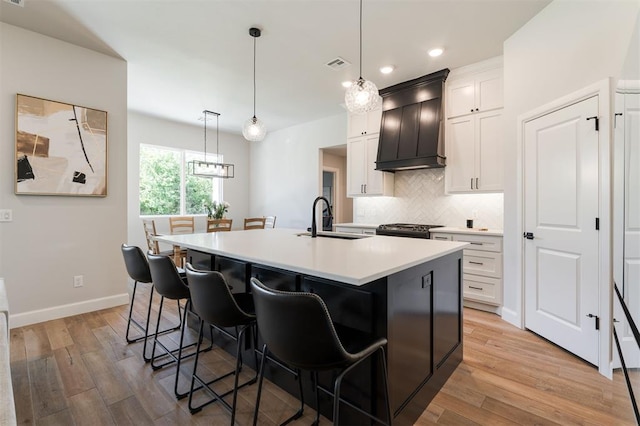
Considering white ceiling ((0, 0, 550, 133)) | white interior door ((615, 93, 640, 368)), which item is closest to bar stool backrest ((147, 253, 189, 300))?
white ceiling ((0, 0, 550, 133))

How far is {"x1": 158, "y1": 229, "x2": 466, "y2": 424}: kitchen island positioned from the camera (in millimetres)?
1417

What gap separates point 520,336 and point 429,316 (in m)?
1.59

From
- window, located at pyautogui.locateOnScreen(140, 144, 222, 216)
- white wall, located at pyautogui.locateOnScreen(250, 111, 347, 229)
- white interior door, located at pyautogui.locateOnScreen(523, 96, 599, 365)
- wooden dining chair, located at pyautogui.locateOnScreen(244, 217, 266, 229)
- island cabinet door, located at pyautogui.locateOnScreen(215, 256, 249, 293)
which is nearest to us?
island cabinet door, located at pyautogui.locateOnScreen(215, 256, 249, 293)

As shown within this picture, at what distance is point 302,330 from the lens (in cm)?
110

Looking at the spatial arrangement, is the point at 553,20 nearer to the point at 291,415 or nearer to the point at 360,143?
the point at 360,143

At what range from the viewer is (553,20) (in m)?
Result: 2.57

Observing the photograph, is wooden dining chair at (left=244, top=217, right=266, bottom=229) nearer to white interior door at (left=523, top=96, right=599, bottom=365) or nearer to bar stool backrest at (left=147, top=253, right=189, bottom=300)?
bar stool backrest at (left=147, top=253, right=189, bottom=300)

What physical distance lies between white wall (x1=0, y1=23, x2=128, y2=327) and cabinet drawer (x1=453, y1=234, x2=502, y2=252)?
13.3ft

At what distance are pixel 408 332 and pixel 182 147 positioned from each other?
607 cm

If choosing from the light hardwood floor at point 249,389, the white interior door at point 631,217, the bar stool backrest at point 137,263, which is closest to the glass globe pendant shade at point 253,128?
the bar stool backrest at point 137,263

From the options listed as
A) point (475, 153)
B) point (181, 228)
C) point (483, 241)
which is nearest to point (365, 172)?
point (475, 153)

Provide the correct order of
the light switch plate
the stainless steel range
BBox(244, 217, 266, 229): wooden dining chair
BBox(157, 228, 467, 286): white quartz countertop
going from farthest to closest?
Result: 1. BBox(244, 217, 266, 229): wooden dining chair
2. the stainless steel range
3. the light switch plate
4. BBox(157, 228, 467, 286): white quartz countertop

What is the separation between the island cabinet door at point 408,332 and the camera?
1.46 m

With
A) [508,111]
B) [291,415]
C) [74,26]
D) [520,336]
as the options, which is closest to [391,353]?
[291,415]
